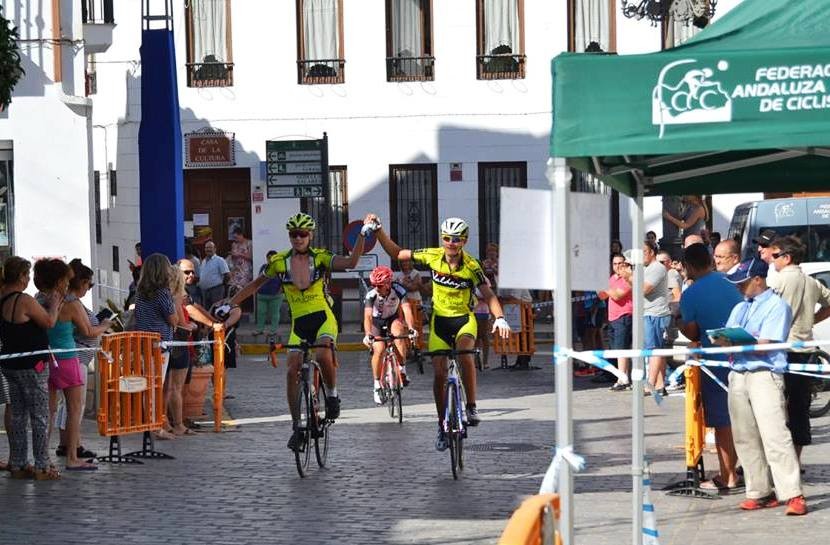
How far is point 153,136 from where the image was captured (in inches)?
696

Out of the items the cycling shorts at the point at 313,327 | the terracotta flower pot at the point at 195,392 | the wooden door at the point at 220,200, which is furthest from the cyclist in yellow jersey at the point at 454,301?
the wooden door at the point at 220,200

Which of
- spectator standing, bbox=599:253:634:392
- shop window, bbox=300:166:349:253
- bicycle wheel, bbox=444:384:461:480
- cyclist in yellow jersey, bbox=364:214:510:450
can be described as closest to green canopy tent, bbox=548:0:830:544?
bicycle wheel, bbox=444:384:461:480

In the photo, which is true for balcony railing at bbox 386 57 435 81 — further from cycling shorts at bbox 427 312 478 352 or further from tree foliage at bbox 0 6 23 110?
cycling shorts at bbox 427 312 478 352

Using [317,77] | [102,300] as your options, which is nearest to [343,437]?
[102,300]

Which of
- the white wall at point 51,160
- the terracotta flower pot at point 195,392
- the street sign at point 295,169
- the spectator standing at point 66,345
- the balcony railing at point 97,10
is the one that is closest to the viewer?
the spectator standing at point 66,345

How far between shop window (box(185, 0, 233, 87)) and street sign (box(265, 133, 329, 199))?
219 cm

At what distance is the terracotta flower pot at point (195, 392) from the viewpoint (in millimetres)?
16484

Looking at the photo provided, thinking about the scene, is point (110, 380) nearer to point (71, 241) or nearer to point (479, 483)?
point (479, 483)

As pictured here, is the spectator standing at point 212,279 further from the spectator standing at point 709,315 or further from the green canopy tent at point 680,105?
the green canopy tent at point 680,105

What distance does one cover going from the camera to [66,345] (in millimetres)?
13266

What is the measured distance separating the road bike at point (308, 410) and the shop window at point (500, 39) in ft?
67.9

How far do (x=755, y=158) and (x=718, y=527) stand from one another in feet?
8.17

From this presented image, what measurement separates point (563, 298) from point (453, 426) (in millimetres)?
5133

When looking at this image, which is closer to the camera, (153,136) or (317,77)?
(153,136)
